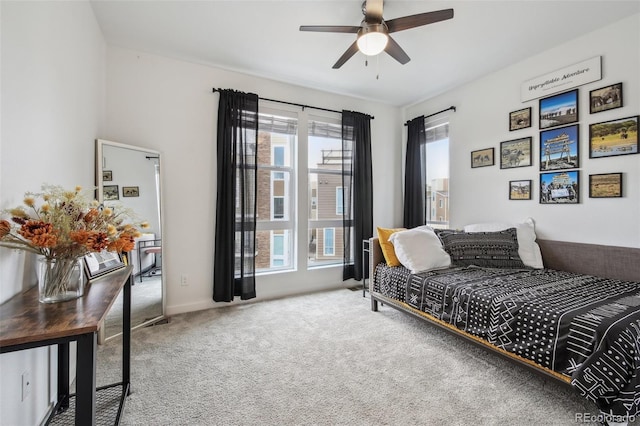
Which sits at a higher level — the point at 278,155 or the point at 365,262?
the point at 278,155

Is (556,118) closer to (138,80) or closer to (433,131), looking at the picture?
(433,131)

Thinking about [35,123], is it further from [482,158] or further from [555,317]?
[482,158]

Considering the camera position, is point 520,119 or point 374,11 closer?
point 374,11

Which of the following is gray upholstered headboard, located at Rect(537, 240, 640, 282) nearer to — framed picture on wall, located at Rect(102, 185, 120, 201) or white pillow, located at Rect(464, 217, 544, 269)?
white pillow, located at Rect(464, 217, 544, 269)

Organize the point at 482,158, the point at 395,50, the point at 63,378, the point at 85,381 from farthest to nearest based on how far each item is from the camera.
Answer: the point at 482,158 < the point at 395,50 < the point at 63,378 < the point at 85,381

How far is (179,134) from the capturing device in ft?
9.75

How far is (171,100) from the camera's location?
294 cm

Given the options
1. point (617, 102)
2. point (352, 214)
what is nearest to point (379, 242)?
point (352, 214)

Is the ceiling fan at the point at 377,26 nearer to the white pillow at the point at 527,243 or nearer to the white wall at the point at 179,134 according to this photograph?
the white wall at the point at 179,134

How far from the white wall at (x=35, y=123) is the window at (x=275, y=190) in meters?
1.76

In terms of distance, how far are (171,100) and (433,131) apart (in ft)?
10.8

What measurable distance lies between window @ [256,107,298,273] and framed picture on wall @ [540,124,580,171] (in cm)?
265

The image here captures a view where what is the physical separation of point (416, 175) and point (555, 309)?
2.61 m

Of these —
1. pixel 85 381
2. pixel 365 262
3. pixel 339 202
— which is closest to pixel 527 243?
pixel 365 262
